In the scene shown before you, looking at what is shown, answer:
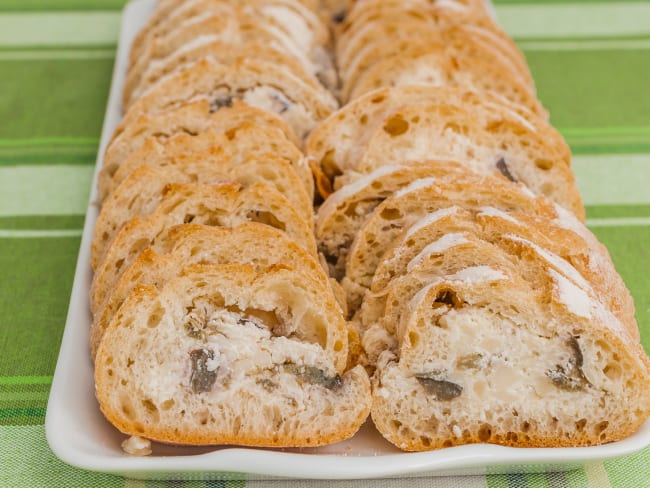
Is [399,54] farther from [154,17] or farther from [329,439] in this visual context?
[329,439]

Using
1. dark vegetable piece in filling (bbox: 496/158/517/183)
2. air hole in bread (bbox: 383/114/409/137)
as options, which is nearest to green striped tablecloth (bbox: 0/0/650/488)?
dark vegetable piece in filling (bbox: 496/158/517/183)

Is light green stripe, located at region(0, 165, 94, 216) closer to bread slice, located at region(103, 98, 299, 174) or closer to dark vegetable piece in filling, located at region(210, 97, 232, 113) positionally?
bread slice, located at region(103, 98, 299, 174)

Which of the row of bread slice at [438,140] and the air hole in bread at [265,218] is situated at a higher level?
the row of bread slice at [438,140]

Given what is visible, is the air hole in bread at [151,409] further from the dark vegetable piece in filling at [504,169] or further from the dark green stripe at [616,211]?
the dark green stripe at [616,211]

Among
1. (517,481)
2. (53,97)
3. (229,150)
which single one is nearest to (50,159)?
(53,97)

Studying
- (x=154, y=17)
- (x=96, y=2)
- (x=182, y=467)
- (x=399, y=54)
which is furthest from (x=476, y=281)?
(x=96, y=2)

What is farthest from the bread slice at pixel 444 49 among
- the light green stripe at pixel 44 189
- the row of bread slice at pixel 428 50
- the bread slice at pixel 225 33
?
the light green stripe at pixel 44 189
